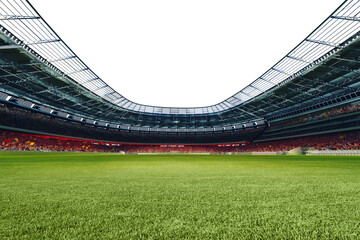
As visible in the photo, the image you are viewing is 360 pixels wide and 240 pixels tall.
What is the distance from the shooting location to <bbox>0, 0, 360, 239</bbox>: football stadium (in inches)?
51.9

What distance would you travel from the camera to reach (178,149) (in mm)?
59094

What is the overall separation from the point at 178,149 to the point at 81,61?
142 feet

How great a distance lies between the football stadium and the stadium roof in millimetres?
169

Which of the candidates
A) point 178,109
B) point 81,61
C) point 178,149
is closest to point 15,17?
point 81,61

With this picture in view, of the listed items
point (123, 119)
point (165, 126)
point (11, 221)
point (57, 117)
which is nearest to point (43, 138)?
point (57, 117)

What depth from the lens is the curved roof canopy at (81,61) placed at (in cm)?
1466

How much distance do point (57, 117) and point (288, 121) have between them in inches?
2226

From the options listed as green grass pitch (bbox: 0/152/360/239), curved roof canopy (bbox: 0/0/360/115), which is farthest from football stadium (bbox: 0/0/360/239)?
curved roof canopy (bbox: 0/0/360/115)

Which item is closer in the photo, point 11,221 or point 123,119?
point 11,221

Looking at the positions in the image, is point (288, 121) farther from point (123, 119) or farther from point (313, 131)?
point (123, 119)

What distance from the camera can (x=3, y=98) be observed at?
26.9m

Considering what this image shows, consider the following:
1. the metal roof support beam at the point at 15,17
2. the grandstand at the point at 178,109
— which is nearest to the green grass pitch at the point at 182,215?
the metal roof support beam at the point at 15,17

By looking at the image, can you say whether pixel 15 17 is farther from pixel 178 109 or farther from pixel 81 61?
pixel 178 109

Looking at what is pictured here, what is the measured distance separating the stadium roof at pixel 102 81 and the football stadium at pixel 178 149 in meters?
0.17
